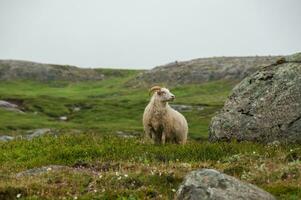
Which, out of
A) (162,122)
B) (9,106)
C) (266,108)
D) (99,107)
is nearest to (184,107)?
(99,107)

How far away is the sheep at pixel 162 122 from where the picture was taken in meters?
27.8

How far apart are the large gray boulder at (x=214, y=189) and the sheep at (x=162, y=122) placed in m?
13.8

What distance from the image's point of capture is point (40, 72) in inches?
7239

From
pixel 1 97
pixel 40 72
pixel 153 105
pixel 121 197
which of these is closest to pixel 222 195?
pixel 121 197

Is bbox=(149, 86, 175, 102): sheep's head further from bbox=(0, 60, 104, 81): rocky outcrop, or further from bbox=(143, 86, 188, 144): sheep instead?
→ bbox=(0, 60, 104, 81): rocky outcrop

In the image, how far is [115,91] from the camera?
15438cm

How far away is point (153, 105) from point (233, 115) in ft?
12.3

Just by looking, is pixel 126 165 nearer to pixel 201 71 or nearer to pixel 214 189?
pixel 214 189

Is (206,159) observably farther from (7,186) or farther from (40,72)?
(40,72)

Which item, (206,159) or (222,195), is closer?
(222,195)

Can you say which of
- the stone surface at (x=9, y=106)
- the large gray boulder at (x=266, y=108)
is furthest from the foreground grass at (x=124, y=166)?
the stone surface at (x=9, y=106)

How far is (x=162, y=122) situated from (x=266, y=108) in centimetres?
459

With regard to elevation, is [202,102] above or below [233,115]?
below

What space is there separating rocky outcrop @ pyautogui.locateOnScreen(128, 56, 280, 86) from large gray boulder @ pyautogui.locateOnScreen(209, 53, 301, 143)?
12054 centimetres
